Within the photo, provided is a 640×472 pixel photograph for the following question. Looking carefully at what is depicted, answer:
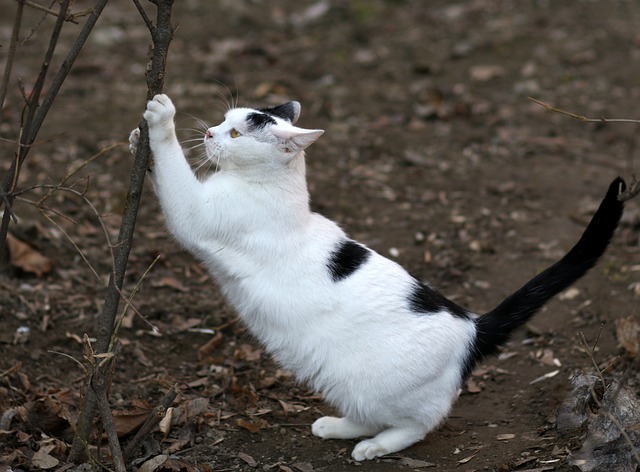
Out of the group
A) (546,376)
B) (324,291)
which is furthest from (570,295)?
(324,291)

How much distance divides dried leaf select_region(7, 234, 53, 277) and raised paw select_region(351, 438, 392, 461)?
2.24 metres

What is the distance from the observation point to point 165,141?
3.02m

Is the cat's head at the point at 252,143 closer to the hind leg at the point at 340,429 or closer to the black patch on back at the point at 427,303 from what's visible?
the black patch on back at the point at 427,303

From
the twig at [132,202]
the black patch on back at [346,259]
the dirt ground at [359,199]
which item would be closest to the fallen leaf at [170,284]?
the dirt ground at [359,199]

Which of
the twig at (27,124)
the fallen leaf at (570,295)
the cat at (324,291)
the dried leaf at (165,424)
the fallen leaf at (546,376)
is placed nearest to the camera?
the twig at (27,124)

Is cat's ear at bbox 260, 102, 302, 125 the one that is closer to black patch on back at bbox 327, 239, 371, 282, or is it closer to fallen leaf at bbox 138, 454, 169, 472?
black patch on back at bbox 327, 239, 371, 282

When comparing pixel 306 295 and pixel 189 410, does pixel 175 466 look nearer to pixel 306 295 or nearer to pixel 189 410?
pixel 189 410

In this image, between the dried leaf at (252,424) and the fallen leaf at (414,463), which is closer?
the fallen leaf at (414,463)

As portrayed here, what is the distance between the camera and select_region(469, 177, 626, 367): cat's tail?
3105 millimetres

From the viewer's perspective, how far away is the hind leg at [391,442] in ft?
10.8

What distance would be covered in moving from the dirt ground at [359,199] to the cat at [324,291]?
30 cm

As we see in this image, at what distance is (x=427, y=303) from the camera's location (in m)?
3.31

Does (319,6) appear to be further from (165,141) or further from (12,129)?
(165,141)

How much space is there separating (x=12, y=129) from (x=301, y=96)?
8.49ft
